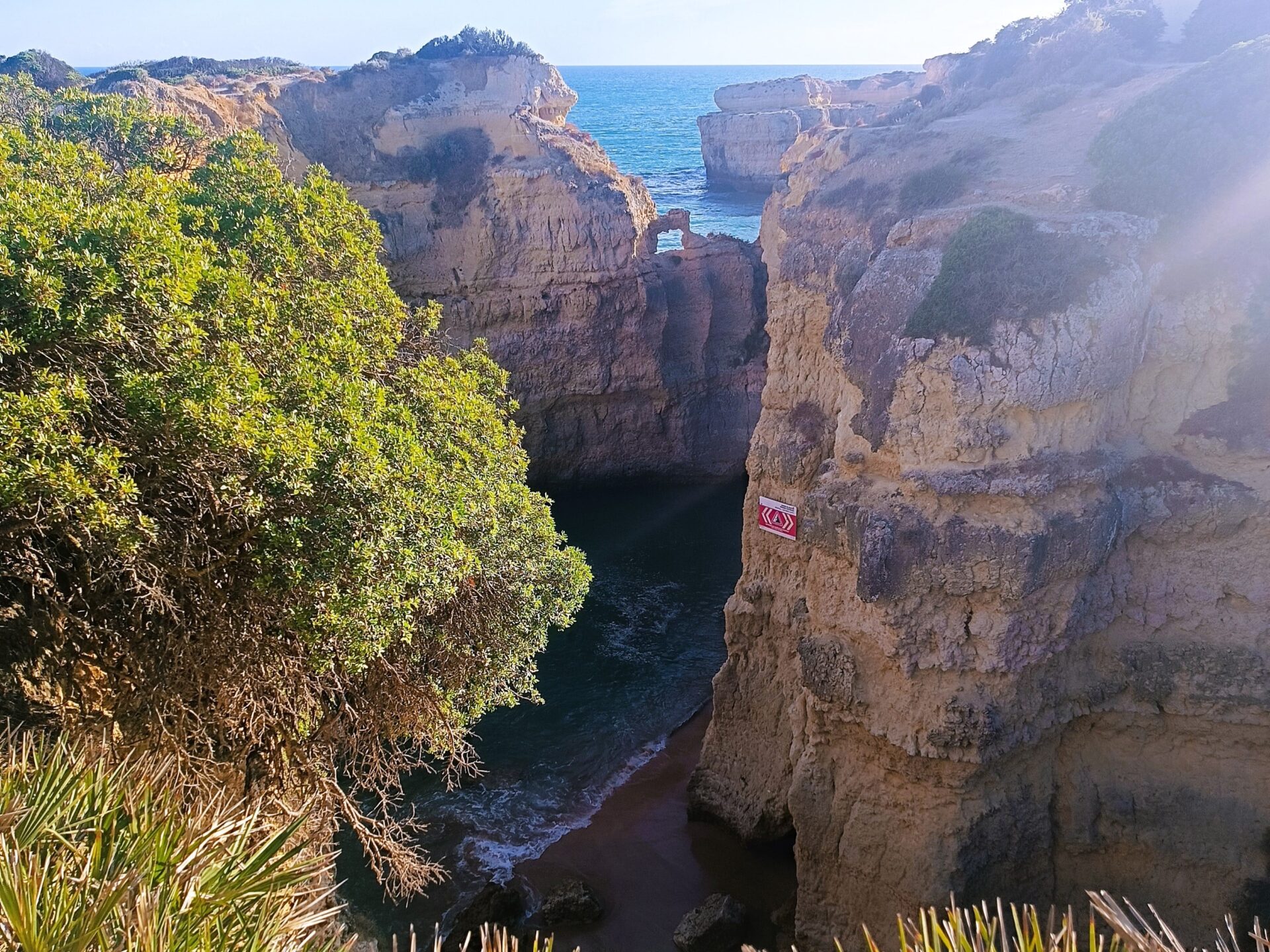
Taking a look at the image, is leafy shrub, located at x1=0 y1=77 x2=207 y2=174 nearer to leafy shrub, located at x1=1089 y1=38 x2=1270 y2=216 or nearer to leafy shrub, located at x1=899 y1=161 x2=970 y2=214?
leafy shrub, located at x1=899 y1=161 x2=970 y2=214

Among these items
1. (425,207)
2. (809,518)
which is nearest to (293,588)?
(809,518)

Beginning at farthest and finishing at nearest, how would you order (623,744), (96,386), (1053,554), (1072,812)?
(623,744), (1072,812), (1053,554), (96,386)

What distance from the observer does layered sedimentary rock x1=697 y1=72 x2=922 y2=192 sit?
78562 millimetres

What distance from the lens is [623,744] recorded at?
20.0 meters

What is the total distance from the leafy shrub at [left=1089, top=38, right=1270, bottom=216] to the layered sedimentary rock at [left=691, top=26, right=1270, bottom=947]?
1.30 feet

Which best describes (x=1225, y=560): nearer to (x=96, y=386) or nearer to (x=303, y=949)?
(x=303, y=949)

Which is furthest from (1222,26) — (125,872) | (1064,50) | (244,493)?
(125,872)


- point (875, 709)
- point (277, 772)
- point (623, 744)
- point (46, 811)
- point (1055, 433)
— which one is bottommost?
point (623, 744)

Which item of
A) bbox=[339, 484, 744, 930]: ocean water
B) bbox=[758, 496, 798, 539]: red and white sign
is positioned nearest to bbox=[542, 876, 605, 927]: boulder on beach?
bbox=[339, 484, 744, 930]: ocean water

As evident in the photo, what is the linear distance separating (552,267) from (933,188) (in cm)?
1943

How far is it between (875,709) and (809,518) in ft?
8.17

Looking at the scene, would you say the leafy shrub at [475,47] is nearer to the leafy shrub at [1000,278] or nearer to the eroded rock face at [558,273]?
the eroded rock face at [558,273]

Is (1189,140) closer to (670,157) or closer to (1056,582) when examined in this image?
(1056,582)

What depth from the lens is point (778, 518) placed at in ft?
47.4
